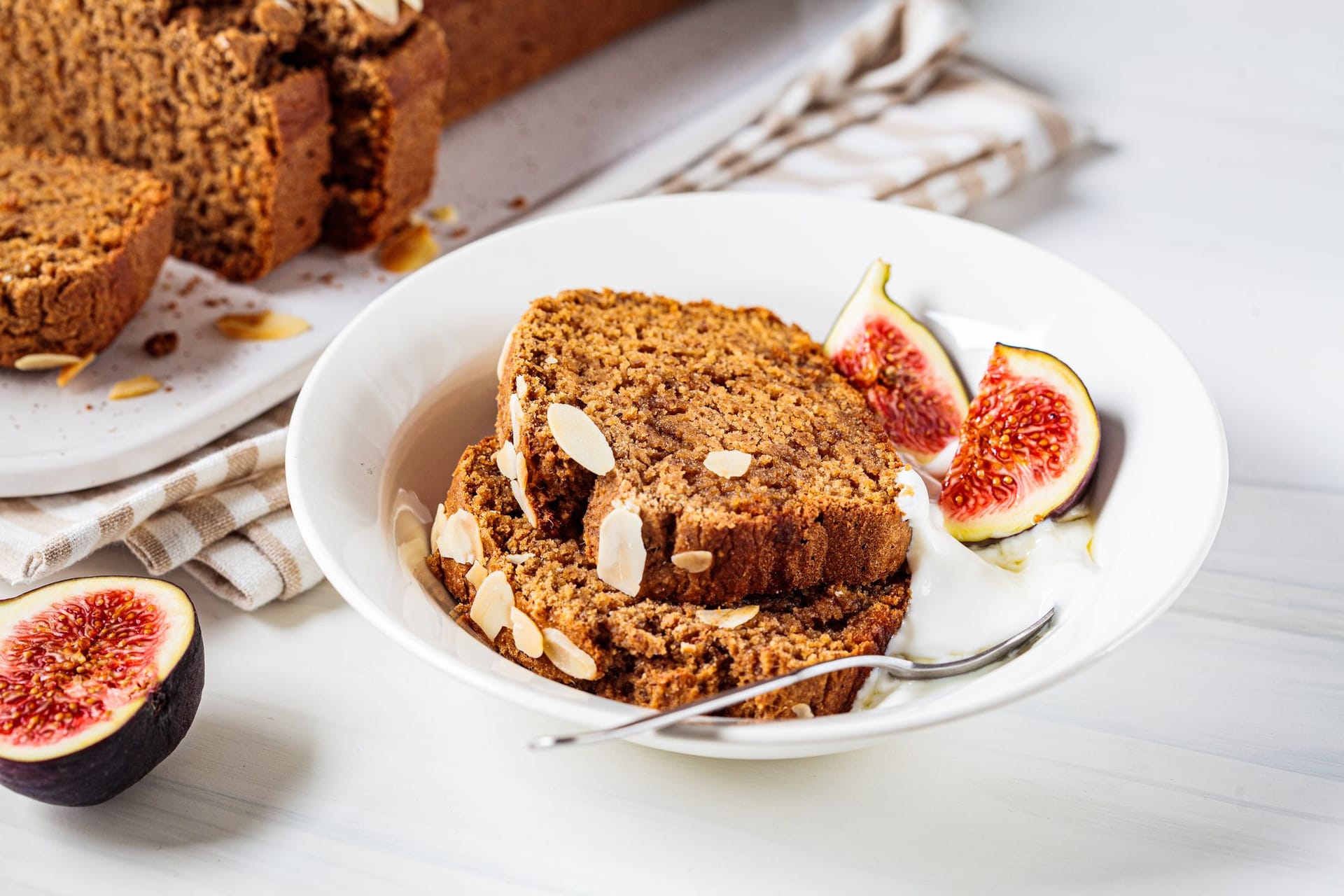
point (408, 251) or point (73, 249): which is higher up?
point (73, 249)

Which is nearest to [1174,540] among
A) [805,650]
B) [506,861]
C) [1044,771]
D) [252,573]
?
[1044,771]

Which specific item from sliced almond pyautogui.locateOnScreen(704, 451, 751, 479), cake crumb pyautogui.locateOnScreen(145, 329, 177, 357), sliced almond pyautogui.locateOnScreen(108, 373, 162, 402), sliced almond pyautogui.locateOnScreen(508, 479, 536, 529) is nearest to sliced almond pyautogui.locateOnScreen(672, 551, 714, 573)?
sliced almond pyautogui.locateOnScreen(704, 451, 751, 479)

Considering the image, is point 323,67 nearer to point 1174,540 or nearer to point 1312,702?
point 1174,540

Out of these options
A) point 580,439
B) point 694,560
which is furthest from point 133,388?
point 694,560

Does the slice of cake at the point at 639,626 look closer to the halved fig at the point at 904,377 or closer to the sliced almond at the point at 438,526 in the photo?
the sliced almond at the point at 438,526

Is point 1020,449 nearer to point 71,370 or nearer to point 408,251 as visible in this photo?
point 408,251

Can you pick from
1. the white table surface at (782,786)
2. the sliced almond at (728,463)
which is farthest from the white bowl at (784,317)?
the sliced almond at (728,463)

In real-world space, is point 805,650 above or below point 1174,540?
Result: below
